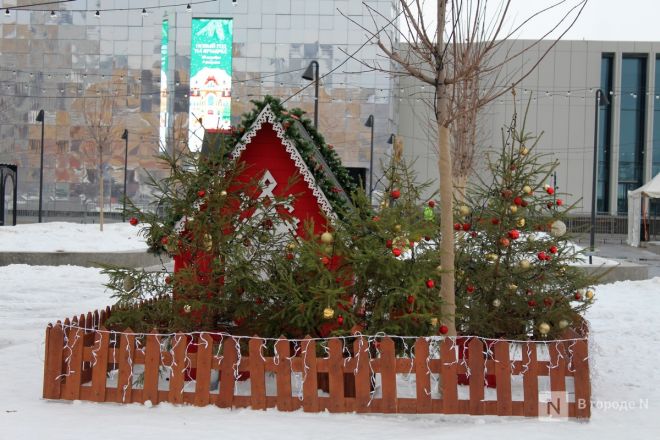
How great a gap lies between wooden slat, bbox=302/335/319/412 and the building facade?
131 feet

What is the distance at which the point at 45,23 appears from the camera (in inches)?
1886

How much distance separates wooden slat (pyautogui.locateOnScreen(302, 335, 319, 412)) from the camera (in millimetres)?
6441

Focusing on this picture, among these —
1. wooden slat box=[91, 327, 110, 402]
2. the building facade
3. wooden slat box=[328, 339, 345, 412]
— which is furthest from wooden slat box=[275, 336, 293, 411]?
the building facade

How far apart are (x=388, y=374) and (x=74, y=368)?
2883 mm

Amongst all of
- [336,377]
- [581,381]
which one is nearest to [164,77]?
[336,377]

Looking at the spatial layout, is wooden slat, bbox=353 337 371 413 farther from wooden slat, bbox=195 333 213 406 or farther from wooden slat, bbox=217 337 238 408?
wooden slat, bbox=195 333 213 406

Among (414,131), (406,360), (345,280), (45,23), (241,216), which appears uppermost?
(45,23)

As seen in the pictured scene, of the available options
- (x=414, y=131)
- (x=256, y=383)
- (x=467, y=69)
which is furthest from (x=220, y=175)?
(x=414, y=131)

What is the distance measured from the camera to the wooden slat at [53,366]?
6715 millimetres

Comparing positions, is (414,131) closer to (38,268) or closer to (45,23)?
(45,23)

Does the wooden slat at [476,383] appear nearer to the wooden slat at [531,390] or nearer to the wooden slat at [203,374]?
the wooden slat at [531,390]

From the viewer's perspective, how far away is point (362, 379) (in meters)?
6.45

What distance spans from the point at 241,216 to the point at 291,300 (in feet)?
3.49

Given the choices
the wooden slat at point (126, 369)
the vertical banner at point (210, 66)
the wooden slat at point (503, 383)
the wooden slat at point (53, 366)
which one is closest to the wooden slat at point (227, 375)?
the wooden slat at point (126, 369)
